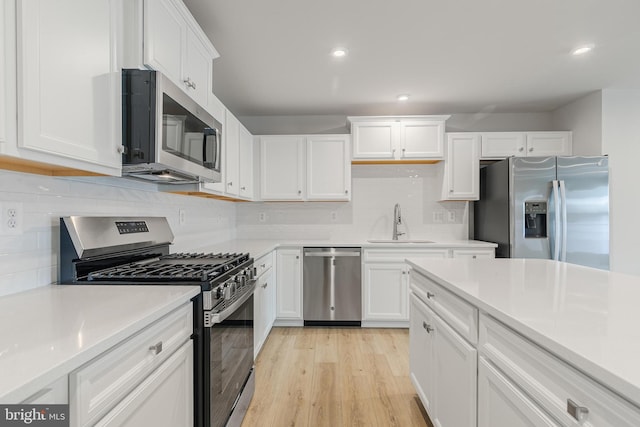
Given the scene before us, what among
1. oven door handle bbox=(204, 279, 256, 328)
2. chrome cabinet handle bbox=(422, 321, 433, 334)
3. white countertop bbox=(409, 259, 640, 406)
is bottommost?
chrome cabinet handle bbox=(422, 321, 433, 334)

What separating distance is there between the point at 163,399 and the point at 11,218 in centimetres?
89

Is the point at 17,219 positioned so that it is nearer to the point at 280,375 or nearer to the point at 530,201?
the point at 280,375

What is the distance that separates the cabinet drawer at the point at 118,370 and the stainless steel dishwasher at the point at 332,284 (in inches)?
90.2

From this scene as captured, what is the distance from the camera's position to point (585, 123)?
347cm

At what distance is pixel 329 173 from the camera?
3717mm

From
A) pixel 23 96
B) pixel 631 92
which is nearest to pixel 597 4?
pixel 631 92

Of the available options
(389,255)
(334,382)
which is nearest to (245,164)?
(389,255)

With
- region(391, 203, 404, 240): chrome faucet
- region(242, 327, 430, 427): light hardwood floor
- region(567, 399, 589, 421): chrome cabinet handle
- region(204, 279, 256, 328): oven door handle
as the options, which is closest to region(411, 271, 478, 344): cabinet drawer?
region(567, 399, 589, 421): chrome cabinet handle

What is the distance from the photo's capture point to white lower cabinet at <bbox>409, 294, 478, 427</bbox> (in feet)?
4.10

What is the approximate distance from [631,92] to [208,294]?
173 inches

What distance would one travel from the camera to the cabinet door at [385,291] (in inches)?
135

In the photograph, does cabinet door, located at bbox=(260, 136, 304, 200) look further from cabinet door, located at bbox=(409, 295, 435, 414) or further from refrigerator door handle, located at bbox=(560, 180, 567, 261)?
refrigerator door handle, located at bbox=(560, 180, 567, 261)

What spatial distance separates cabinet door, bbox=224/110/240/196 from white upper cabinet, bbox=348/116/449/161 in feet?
4.36

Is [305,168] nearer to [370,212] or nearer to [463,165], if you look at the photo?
[370,212]
